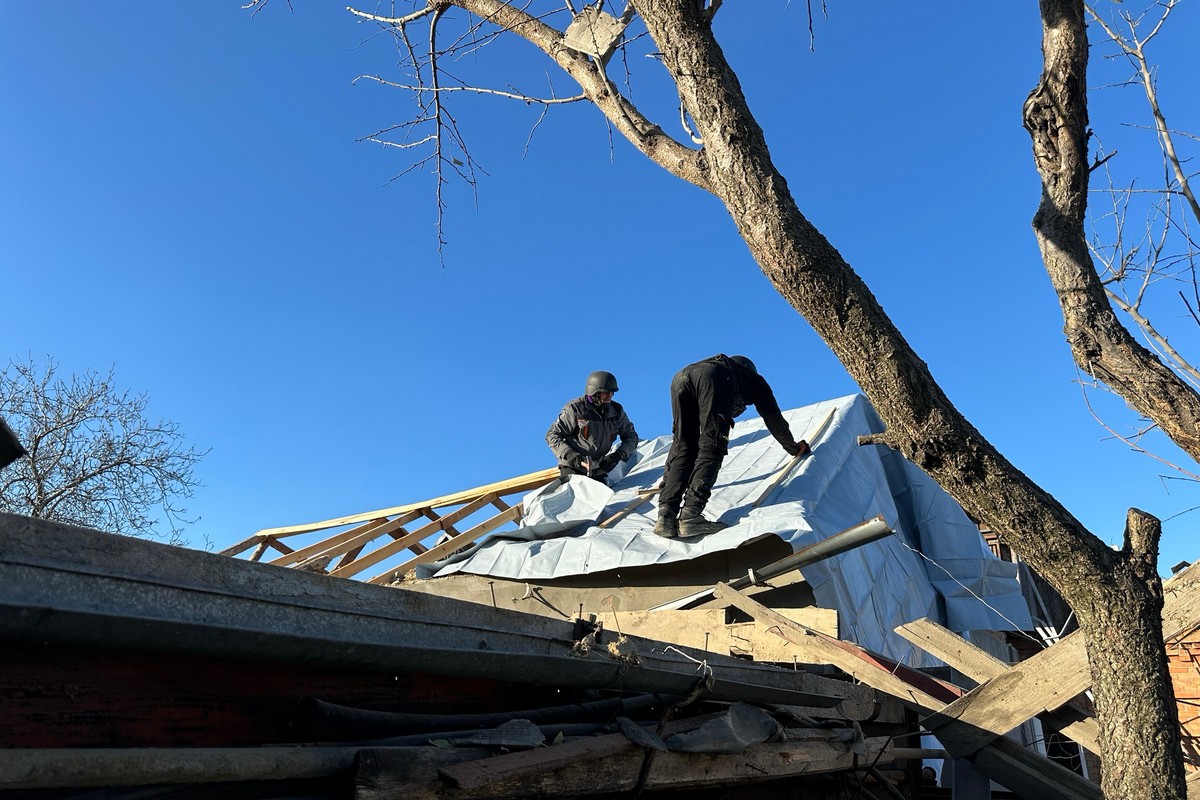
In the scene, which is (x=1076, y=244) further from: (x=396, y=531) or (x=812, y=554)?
(x=396, y=531)

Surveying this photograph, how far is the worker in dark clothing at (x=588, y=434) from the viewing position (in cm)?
838

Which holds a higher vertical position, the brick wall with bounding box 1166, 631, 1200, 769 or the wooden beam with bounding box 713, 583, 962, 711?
the brick wall with bounding box 1166, 631, 1200, 769

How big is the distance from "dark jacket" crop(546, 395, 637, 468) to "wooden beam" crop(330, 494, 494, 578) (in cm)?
120

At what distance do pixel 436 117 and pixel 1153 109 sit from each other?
3.25 metres

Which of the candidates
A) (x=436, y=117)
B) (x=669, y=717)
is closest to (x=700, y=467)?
(x=436, y=117)

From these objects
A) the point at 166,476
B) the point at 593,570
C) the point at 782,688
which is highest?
the point at 166,476

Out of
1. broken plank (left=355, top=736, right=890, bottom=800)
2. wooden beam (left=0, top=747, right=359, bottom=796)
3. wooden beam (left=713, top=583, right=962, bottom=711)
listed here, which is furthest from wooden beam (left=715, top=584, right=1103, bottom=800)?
wooden beam (left=0, top=747, right=359, bottom=796)

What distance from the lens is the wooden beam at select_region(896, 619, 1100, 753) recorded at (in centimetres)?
327

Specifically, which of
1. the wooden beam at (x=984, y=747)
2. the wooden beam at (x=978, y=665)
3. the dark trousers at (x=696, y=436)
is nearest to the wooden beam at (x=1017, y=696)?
the wooden beam at (x=984, y=747)

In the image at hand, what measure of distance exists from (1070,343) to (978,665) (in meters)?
1.51

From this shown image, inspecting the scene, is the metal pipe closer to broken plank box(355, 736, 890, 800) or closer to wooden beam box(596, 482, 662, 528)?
wooden beam box(596, 482, 662, 528)

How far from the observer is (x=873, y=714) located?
362 centimetres

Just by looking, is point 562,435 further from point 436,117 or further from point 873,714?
point 873,714

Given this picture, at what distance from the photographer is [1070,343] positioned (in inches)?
120
